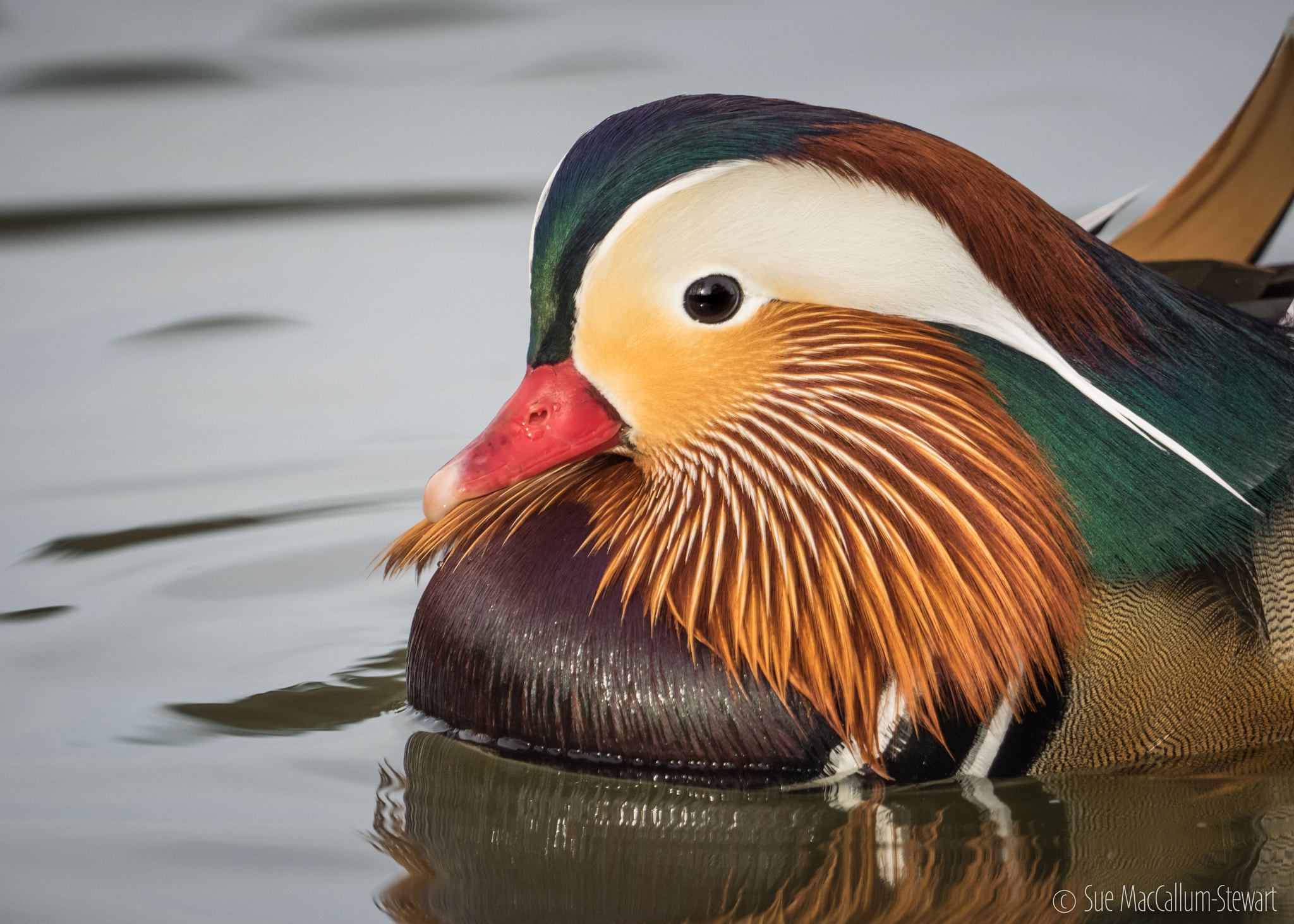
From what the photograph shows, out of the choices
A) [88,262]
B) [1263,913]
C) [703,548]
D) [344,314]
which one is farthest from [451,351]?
[1263,913]

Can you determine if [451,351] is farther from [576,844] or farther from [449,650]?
[576,844]

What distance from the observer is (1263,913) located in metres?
2.50

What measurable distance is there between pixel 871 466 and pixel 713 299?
A: 356 mm

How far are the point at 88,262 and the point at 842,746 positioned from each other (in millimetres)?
3762

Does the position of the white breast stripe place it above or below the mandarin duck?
below

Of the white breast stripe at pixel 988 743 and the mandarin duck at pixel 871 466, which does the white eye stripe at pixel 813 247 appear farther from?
the white breast stripe at pixel 988 743

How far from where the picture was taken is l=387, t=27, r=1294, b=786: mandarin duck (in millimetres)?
2646

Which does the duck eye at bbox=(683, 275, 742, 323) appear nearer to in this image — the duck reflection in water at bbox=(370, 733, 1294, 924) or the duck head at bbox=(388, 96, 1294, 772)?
the duck head at bbox=(388, 96, 1294, 772)

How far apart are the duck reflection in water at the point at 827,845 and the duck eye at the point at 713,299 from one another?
0.72 meters

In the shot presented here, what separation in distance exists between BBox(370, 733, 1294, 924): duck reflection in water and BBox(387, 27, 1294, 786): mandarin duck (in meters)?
0.06

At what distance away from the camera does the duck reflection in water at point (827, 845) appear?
2543 mm
